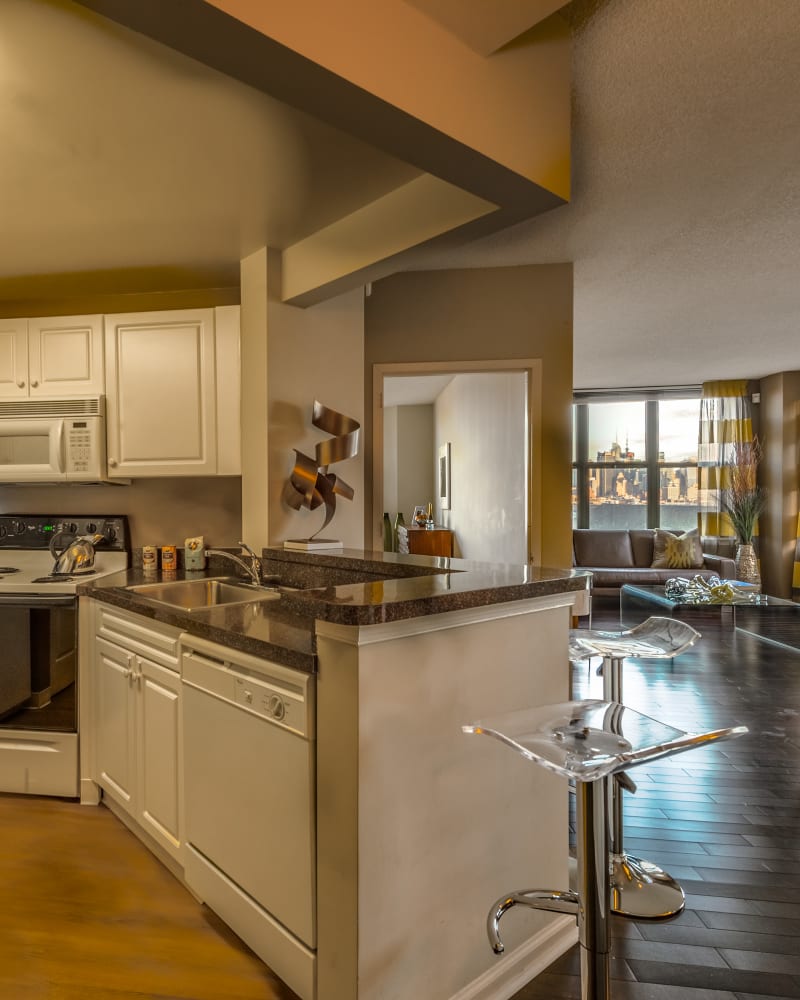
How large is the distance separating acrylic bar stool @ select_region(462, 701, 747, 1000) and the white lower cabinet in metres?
1.23

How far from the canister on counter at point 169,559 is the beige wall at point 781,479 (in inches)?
258

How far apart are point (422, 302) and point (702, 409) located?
17.3ft

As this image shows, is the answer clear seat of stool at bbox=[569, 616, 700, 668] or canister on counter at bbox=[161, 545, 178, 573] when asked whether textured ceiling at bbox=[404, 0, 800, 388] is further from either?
canister on counter at bbox=[161, 545, 178, 573]

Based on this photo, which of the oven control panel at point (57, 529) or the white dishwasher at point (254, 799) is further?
the oven control panel at point (57, 529)

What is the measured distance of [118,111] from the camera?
192cm

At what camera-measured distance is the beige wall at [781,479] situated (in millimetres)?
7011

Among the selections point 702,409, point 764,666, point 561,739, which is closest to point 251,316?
point 561,739

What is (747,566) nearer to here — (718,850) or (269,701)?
(718,850)

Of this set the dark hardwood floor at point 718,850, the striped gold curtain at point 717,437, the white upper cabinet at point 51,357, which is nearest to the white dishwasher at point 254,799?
the dark hardwood floor at point 718,850

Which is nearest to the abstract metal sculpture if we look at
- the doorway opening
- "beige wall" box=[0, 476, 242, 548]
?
"beige wall" box=[0, 476, 242, 548]

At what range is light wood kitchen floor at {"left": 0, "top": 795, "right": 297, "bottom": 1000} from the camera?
168 centimetres

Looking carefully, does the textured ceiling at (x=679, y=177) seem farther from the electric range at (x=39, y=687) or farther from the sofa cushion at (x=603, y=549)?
the sofa cushion at (x=603, y=549)

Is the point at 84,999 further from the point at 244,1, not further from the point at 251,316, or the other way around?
the point at 251,316

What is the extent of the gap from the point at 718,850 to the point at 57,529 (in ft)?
10.8
